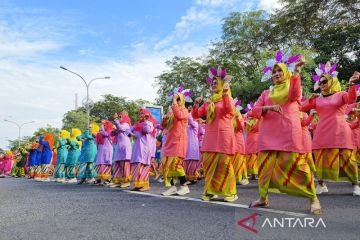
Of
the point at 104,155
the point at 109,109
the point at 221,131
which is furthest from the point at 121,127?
the point at 109,109

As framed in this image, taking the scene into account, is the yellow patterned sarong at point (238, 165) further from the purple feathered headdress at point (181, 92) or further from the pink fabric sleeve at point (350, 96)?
the pink fabric sleeve at point (350, 96)

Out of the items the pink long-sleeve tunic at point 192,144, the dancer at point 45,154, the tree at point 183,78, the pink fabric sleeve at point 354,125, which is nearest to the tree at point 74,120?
the tree at point 183,78

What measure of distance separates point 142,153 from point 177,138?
1481 mm

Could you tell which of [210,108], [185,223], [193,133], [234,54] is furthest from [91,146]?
[234,54]

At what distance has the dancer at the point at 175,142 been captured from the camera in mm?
7762

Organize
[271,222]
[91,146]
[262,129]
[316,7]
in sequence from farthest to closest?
[316,7] → [91,146] → [262,129] → [271,222]

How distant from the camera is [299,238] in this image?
3.65 metres

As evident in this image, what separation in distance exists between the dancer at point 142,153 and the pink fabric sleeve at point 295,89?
14.0 feet

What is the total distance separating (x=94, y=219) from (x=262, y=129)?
95.5 inches

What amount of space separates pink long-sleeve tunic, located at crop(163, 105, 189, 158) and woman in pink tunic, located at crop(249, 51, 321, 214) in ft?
7.94

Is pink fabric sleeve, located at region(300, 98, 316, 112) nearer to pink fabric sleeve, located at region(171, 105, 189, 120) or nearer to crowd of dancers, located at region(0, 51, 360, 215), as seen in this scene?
crowd of dancers, located at region(0, 51, 360, 215)

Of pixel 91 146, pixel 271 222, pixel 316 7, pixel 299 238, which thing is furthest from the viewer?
pixel 316 7

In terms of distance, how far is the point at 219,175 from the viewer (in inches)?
246

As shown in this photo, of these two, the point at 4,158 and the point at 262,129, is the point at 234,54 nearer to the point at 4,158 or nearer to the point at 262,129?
the point at 4,158
